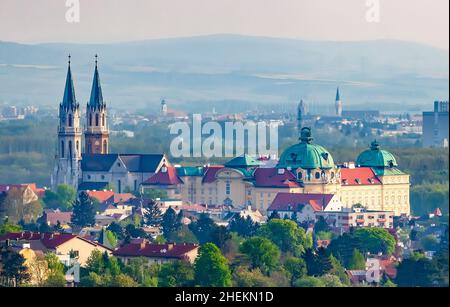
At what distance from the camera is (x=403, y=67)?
242 ft

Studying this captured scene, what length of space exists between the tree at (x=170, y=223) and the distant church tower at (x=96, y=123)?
63.9ft

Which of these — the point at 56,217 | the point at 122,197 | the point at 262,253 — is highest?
the point at 122,197

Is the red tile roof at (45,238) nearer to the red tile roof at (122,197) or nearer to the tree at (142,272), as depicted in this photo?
the tree at (142,272)

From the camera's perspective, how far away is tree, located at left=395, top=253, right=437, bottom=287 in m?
39.0

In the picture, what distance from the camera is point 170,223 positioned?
56781mm

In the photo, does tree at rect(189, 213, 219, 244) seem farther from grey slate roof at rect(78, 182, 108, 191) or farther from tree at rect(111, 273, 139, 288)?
grey slate roof at rect(78, 182, 108, 191)

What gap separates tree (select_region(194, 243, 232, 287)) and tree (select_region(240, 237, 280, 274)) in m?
0.86

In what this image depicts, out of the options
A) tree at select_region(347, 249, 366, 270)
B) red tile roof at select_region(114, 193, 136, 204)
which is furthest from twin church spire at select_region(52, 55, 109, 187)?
tree at select_region(347, 249, 366, 270)

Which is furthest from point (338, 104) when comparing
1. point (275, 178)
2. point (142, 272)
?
point (142, 272)

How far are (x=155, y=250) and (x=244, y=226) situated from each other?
432 inches

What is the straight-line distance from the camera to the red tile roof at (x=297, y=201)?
213ft

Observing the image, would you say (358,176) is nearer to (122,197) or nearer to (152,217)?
(122,197)
